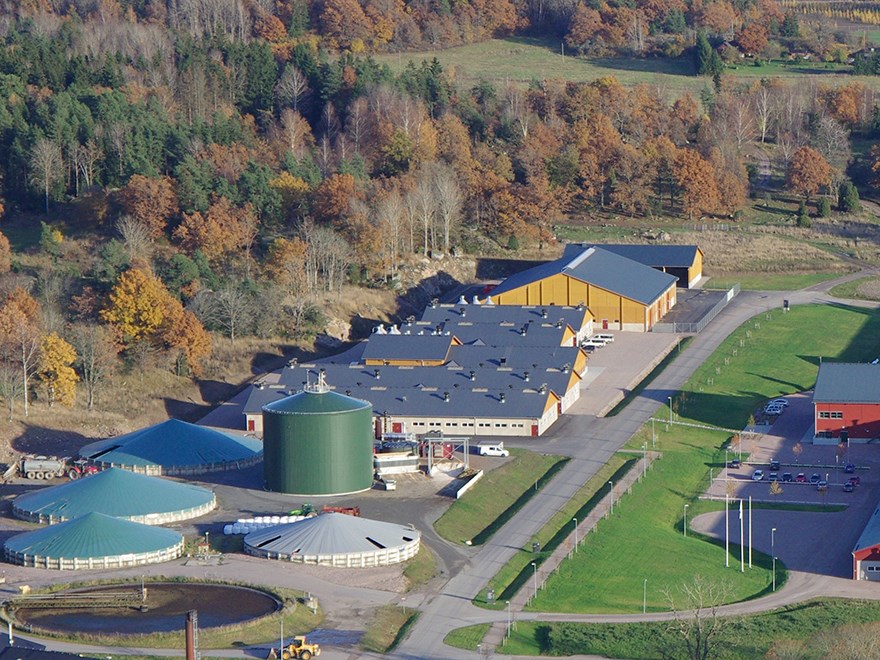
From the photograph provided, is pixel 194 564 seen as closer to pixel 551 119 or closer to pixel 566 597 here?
pixel 566 597

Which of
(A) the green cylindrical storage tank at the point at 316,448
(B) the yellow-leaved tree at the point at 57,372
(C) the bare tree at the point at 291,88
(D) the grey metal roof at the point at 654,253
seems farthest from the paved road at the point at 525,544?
(C) the bare tree at the point at 291,88

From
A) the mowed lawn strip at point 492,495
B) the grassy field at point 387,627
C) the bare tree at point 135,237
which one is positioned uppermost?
the bare tree at point 135,237

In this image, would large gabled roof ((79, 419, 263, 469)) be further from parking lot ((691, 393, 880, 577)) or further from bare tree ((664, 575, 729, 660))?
bare tree ((664, 575, 729, 660))

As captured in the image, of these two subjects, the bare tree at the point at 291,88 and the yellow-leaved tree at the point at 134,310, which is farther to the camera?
the bare tree at the point at 291,88

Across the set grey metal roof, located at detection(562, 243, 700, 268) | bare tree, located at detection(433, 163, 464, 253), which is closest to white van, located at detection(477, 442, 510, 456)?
grey metal roof, located at detection(562, 243, 700, 268)

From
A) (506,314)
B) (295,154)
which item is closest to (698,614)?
(506,314)

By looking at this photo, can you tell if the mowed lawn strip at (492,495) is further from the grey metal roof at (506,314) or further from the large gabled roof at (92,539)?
the grey metal roof at (506,314)
